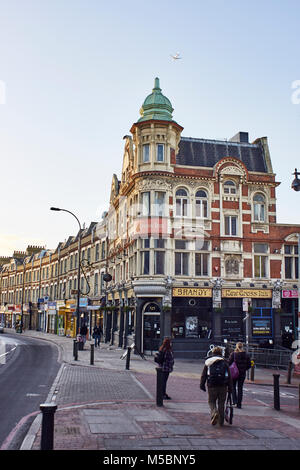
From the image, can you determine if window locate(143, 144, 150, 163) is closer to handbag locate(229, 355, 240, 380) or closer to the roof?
the roof

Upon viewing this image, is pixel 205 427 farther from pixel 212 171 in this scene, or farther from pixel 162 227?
pixel 212 171

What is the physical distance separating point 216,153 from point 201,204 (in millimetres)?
4716

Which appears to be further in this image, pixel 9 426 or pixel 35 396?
pixel 35 396

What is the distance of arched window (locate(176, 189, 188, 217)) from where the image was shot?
32.0 m

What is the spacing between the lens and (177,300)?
3102 centimetres

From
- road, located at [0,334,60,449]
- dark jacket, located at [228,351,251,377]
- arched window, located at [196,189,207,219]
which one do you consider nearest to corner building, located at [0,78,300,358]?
arched window, located at [196,189,207,219]

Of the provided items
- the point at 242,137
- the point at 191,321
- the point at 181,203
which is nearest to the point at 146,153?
the point at 181,203

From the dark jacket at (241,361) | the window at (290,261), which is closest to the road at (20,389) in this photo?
the dark jacket at (241,361)

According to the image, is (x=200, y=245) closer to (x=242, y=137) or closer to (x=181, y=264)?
(x=181, y=264)

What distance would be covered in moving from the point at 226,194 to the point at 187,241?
15.2ft

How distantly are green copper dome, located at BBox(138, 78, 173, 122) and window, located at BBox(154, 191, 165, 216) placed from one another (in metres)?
5.40

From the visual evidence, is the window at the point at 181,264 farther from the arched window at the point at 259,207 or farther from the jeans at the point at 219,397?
the jeans at the point at 219,397
